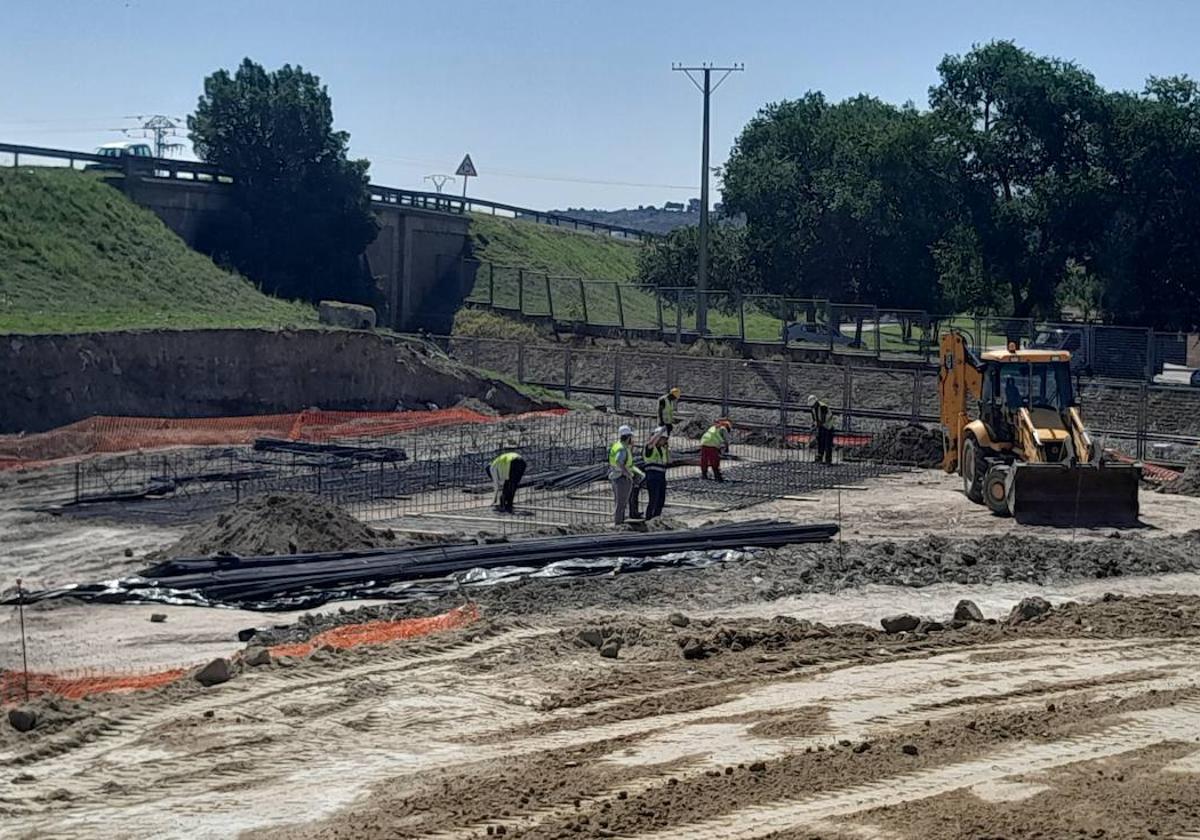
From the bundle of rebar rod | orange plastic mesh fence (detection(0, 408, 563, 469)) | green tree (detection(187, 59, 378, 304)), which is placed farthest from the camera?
green tree (detection(187, 59, 378, 304))

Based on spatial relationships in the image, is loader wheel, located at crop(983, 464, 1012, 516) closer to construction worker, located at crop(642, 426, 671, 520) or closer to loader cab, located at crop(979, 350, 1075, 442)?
loader cab, located at crop(979, 350, 1075, 442)

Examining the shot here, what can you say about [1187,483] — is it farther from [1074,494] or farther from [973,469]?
[1074,494]

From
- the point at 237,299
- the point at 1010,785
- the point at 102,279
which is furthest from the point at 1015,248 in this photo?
the point at 1010,785

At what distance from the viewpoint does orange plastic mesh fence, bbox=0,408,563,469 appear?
30.0 metres

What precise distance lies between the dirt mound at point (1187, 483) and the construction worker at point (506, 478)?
37.4 feet

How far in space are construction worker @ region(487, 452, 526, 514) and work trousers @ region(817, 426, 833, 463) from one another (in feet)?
27.9

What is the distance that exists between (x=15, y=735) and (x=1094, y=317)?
46171 millimetres

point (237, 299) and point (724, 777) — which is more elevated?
point (237, 299)

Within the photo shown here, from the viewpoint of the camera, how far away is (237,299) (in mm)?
47438

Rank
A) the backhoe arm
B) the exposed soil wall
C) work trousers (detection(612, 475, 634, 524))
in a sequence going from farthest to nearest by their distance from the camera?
the exposed soil wall < the backhoe arm < work trousers (detection(612, 475, 634, 524))

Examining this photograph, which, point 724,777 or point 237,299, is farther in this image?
point 237,299

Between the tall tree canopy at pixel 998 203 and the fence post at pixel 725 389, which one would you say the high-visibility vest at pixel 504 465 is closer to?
the fence post at pixel 725 389

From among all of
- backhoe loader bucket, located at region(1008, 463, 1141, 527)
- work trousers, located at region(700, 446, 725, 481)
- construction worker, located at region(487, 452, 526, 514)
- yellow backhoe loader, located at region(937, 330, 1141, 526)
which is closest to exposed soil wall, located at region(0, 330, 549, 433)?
work trousers, located at region(700, 446, 725, 481)

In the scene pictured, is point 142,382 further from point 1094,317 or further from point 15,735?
point 1094,317
